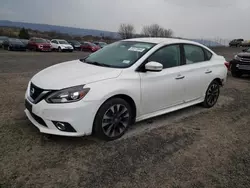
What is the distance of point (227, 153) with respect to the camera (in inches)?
127

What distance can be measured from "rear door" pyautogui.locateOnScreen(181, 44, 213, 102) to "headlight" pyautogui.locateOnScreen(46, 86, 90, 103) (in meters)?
2.09

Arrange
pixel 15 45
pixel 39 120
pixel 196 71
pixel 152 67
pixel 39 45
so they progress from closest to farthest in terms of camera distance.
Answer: pixel 39 120 < pixel 152 67 < pixel 196 71 < pixel 15 45 < pixel 39 45

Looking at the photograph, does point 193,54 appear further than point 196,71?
Yes

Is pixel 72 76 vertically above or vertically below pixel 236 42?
above

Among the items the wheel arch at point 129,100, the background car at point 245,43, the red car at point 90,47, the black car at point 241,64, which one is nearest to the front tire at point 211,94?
the wheel arch at point 129,100

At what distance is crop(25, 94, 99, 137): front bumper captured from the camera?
9.55 feet

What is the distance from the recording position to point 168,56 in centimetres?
406

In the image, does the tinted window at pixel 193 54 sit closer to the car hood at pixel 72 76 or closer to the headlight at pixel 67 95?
the car hood at pixel 72 76

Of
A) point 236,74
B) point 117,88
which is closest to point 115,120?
point 117,88

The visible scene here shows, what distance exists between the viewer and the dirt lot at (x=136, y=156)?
2.53 meters

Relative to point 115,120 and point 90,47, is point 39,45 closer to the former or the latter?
point 90,47

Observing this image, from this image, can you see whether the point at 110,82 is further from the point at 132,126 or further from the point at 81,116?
the point at 132,126

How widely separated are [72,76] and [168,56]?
1.81 metres

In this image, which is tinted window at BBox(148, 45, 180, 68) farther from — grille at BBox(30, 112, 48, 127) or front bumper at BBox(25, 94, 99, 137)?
grille at BBox(30, 112, 48, 127)
